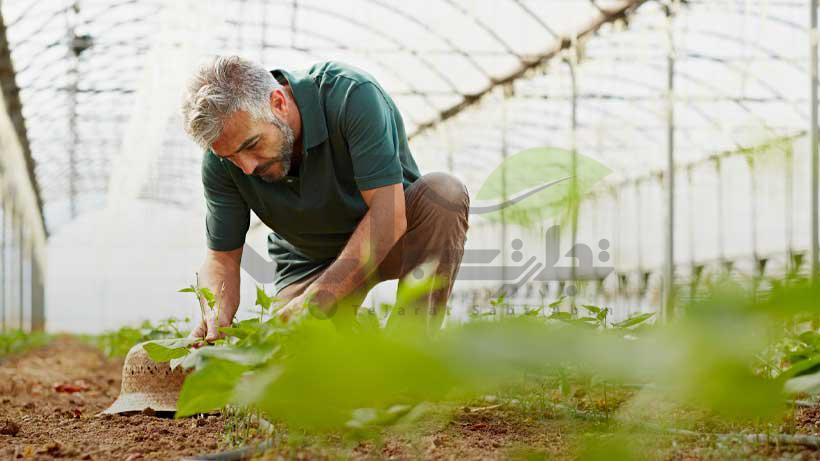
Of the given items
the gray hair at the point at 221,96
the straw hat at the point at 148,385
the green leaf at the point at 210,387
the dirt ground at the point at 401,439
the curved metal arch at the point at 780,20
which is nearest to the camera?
the green leaf at the point at 210,387

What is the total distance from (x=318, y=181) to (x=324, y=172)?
4cm

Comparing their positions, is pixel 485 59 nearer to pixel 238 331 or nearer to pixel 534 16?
pixel 534 16

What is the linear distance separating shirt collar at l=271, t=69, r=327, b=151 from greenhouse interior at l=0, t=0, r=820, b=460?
28 millimetres

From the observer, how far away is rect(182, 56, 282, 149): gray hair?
2230 millimetres

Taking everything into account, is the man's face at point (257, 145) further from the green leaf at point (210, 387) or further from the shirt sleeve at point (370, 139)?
the green leaf at point (210, 387)

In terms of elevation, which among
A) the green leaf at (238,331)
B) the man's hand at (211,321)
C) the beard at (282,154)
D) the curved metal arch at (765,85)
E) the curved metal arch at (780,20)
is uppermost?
the curved metal arch at (780,20)

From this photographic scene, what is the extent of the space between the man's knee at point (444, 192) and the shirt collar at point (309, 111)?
38 centimetres

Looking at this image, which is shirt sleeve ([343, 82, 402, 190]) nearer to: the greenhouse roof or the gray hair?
the gray hair

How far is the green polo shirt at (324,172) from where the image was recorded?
96.1 inches

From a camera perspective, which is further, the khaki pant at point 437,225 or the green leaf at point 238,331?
the khaki pant at point 437,225

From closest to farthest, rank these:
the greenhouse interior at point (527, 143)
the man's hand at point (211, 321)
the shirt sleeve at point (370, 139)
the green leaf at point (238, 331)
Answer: the greenhouse interior at point (527, 143) → the green leaf at point (238, 331) → the man's hand at point (211, 321) → the shirt sleeve at point (370, 139)

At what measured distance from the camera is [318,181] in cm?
267

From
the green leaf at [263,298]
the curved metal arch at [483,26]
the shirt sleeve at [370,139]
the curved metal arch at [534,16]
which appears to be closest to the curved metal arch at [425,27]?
the curved metal arch at [483,26]

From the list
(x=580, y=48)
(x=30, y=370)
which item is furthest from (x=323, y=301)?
(x=580, y=48)
